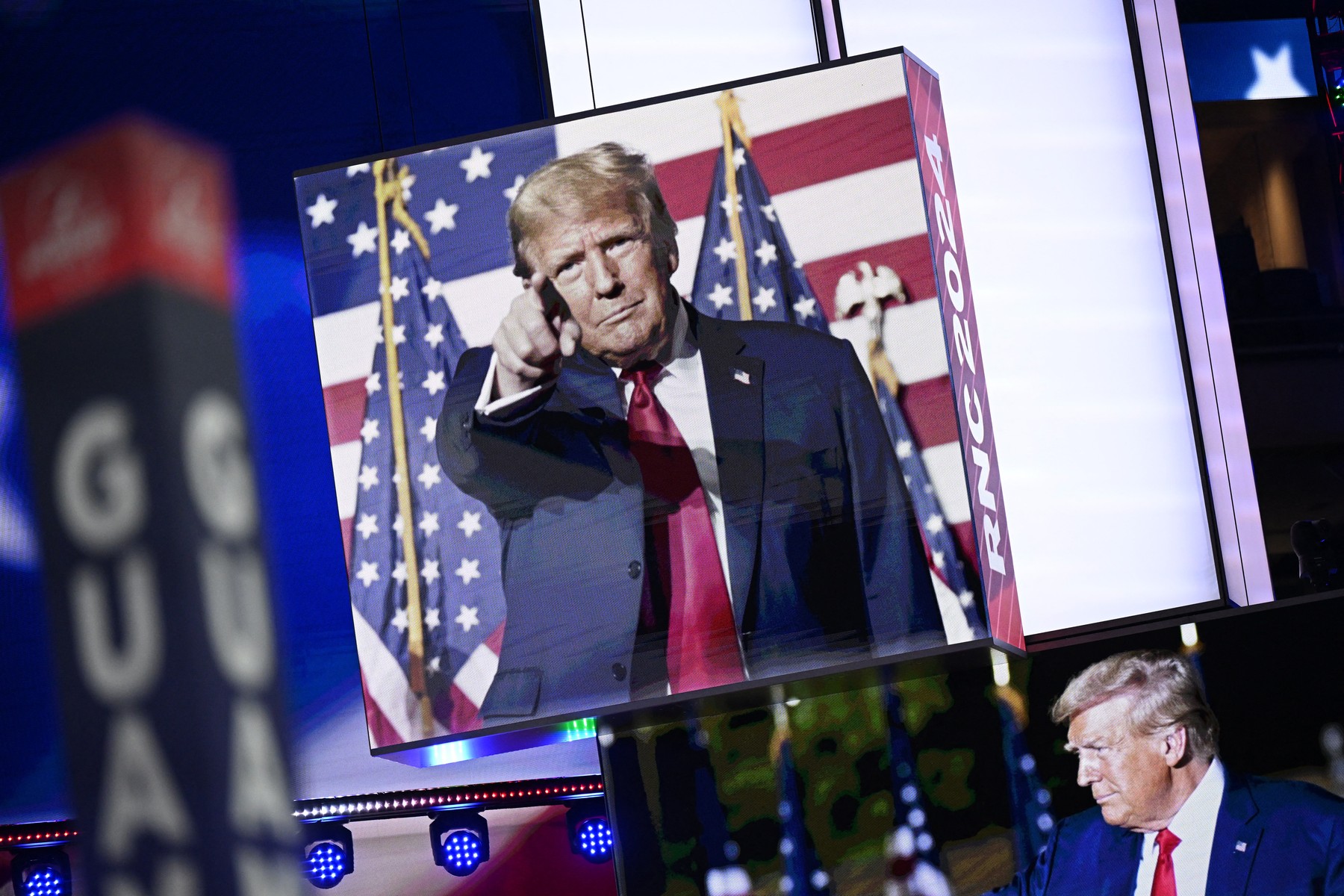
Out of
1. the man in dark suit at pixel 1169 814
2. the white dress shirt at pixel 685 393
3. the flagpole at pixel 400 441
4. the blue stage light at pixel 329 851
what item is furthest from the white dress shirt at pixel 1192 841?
the blue stage light at pixel 329 851

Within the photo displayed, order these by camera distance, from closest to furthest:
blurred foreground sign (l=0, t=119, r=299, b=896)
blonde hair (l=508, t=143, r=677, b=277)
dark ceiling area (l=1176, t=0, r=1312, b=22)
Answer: blurred foreground sign (l=0, t=119, r=299, b=896)
blonde hair (l=508, t=143, r=677, b=277)
dark ceiling area (l=1176, t=0, r=1312, b=22)

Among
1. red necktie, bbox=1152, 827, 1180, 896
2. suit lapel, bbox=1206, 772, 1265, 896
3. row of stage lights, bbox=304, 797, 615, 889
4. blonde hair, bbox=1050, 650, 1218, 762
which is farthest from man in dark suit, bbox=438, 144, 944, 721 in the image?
row of stage lights, bbox=304, 797, 615, 889

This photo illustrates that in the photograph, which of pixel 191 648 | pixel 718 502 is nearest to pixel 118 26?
pixel 718 502

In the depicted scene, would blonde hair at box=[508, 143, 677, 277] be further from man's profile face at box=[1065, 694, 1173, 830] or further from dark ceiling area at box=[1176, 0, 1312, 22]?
dark ceiling area at box=[1176, 0, 1312, 22]

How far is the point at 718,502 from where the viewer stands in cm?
504

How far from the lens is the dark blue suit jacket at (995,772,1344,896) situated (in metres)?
5.42

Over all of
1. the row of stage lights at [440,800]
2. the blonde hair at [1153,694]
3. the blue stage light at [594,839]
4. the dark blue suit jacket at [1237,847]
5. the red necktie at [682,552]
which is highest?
the red necktie at [682,552]

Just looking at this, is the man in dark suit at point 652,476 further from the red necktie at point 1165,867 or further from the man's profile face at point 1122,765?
the red necktie at point 1165,867

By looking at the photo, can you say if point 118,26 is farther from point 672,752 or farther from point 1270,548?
point 1270,548

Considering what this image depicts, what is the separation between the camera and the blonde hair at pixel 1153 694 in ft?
18.5

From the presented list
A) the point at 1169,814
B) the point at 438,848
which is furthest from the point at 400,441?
the point at 438,848

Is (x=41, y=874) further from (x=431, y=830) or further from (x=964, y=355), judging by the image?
(x=964, y=355)

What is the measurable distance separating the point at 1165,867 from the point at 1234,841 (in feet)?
0.92

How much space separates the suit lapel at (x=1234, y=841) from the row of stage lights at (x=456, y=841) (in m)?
3.38
